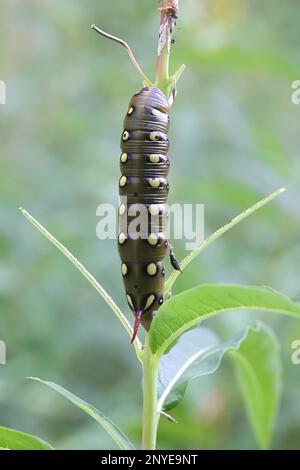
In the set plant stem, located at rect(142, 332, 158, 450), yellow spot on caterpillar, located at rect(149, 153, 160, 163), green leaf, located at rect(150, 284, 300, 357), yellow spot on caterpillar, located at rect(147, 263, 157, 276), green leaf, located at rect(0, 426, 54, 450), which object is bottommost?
green leaf, located at rect(0, 426, 54, 450)

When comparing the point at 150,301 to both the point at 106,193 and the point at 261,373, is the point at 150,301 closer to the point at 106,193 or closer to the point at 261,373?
the point at 261,373

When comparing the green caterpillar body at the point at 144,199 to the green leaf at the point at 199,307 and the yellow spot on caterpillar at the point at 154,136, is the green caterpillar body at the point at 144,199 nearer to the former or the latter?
the yellow spot on caterpillar at the point at 154,136

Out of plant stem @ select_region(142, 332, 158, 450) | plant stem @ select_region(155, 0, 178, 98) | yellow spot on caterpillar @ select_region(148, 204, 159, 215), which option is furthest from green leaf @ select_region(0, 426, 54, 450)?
plant stem @ select_region(155, 0, 178, 98)

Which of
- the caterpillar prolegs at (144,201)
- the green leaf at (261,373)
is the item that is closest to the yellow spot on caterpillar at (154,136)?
the caterpillar prolegs at (144,201)

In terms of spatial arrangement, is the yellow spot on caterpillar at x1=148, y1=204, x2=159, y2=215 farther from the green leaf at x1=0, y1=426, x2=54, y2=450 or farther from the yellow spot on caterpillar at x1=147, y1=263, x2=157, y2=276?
the green leaf at x1=0, y1=426, x2=54, y2=450
